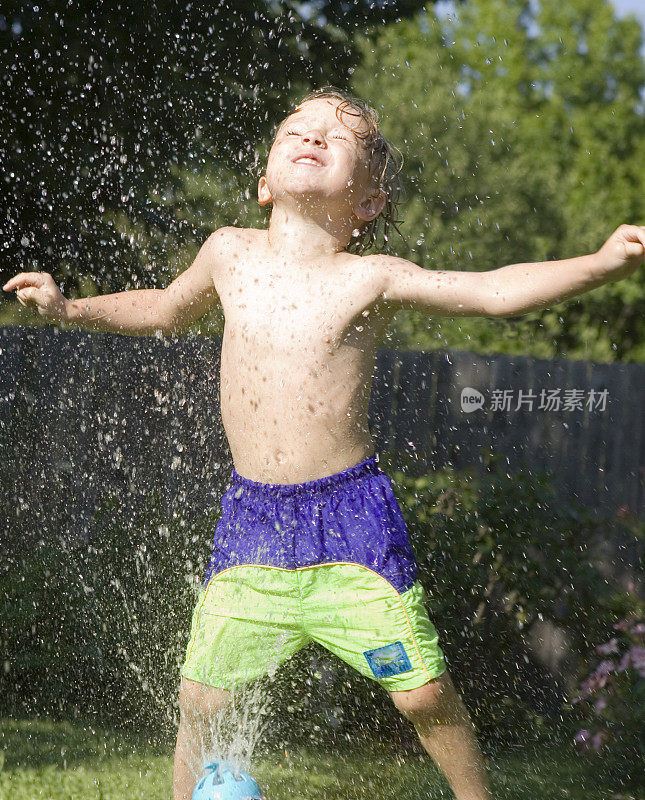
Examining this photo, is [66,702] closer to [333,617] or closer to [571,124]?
[333,617]

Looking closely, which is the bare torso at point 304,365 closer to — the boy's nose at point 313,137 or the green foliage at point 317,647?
the boy's nose at point 313,137

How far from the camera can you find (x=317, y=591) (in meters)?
2.05

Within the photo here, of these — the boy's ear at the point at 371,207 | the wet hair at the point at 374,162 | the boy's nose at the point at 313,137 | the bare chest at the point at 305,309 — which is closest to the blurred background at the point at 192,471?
the wet hair at the point at 374,162

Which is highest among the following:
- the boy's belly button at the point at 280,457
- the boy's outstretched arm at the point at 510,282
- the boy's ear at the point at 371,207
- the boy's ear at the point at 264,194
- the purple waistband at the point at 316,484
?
the boy's ear at the point at 264,194

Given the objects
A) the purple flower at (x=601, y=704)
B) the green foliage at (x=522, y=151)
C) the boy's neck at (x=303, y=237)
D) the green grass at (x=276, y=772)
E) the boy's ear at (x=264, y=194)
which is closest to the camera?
the boy's neck at (x=303, y=237)

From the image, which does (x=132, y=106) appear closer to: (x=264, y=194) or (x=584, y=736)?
(x=264, y=194)

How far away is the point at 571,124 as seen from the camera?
72.1 feet

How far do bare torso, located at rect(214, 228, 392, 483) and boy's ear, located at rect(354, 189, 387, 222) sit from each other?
0.16 metres

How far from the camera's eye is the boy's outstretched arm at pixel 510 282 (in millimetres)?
1787

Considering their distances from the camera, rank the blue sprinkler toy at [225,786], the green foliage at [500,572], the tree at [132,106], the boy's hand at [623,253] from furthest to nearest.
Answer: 1. the tree at [132,106]
2. the green foliage at [500,572]
3. the blue sprinkler toy at [225,786]
4. the boy's hand at [623,253]

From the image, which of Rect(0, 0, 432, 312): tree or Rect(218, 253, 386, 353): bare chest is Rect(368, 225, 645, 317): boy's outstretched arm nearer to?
Rect(218, 253, 386, 353): bare chest

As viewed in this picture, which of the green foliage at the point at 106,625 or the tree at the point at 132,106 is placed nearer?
the green foliage at the point at 106,625

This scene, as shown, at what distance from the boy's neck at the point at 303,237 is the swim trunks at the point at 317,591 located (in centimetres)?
48

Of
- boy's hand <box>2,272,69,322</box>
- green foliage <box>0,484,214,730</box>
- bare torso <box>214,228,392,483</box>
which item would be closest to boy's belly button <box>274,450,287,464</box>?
bare torso <box>214,228,392,483</box>
